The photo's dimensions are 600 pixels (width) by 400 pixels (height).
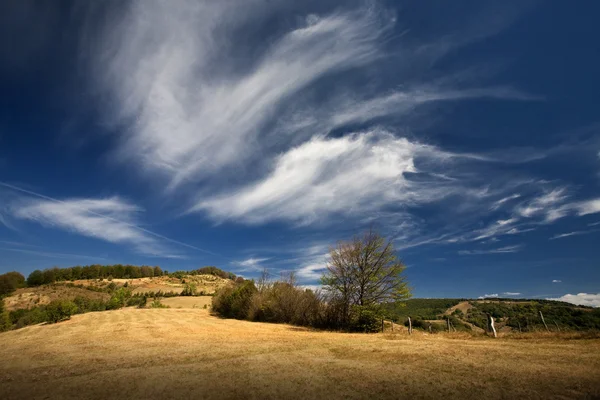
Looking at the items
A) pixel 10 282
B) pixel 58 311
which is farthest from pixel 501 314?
pixel 10 282

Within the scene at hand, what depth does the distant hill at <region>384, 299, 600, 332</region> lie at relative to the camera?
102ft

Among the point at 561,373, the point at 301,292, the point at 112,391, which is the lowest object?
the point at 112,391

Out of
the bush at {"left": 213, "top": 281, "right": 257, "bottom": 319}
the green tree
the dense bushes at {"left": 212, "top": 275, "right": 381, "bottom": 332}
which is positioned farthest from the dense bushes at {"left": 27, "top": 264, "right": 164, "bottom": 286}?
the dense bushes at {"left": 212, "top": 275, "right": 381, "bottom": 332}

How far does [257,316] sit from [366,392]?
130ft

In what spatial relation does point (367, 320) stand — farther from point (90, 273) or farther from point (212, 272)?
point (212, 272)

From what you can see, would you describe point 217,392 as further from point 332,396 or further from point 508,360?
point 508,360

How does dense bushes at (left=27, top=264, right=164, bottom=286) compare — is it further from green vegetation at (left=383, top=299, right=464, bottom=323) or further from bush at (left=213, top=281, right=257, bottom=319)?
green vegetation at (left=383, top=299, right=464, bottom=323)

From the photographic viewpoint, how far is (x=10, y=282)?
3393 inches

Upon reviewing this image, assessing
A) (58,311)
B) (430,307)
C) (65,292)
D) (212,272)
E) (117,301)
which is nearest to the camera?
(58,311)

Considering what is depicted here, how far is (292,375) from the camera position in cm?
960

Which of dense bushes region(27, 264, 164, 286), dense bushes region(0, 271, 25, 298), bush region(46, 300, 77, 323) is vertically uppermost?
dense bushes region(27, 264, 164, 286)

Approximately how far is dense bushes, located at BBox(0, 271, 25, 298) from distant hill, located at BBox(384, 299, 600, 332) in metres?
107

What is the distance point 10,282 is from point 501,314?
133399 mm

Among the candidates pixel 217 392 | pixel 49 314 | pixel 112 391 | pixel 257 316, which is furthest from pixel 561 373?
pixel 49 314
